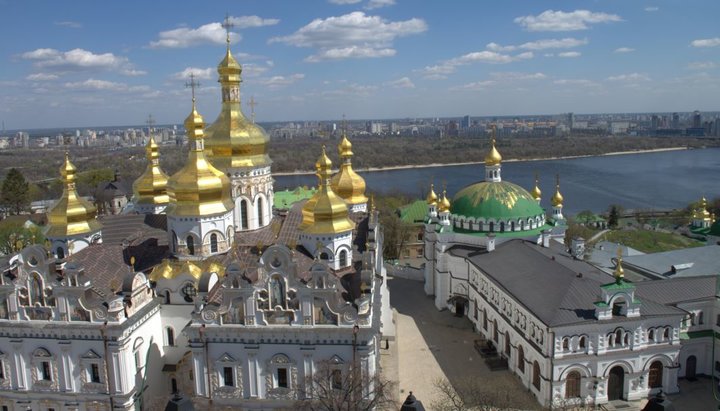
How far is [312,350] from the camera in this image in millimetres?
11094

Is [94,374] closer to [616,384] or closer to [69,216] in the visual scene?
[69,216]

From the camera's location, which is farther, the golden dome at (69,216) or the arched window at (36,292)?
the golden dome at (69,216)

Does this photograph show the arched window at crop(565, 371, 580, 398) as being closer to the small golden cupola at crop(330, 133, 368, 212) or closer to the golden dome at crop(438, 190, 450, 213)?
the golden dome at crop(438, 190, 450, 213)

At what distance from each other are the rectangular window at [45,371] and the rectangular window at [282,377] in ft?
15.3

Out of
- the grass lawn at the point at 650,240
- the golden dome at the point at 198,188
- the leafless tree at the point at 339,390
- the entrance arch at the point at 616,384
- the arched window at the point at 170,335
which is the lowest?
the entrance arch at the point at 616,384

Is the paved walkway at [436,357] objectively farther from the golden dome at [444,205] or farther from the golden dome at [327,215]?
the golden dome at [327,215]

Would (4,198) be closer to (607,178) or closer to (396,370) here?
(396,370)

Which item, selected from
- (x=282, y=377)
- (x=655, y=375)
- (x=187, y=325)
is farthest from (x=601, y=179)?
(x=187, y=325)

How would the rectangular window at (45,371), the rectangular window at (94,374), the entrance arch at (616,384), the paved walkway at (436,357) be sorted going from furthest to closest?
the paved walkway at (436,357)
the entrance arch at (616,384)
the rectangular window at (45,371)
the rectangular window at (94,374)

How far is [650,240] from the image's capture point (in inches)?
1100

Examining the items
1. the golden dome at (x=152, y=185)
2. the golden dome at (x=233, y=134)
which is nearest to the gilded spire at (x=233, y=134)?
the golden dome at (x=233, y=134)

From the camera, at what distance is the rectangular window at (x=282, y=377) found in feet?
37.1

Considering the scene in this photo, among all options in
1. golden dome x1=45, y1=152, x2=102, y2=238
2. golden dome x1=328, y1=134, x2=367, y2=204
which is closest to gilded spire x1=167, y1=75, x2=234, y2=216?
golden dome x1=45, y1=152, x2=102, y2=238

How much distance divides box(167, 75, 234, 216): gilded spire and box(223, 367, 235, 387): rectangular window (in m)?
3.62
